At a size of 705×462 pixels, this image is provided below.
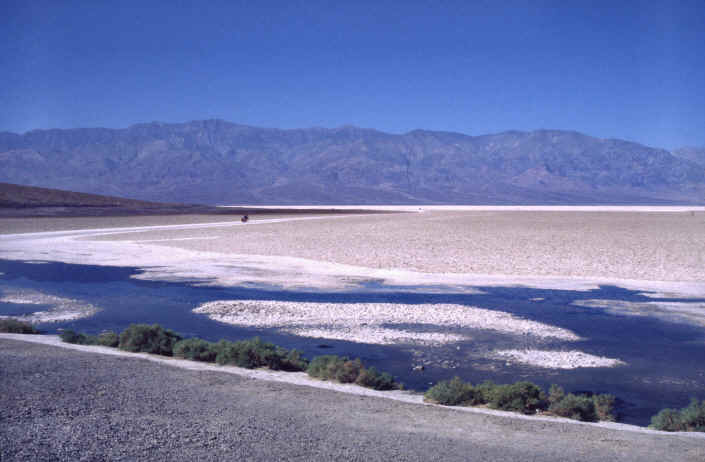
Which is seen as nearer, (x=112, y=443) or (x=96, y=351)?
(x=112, y=443)

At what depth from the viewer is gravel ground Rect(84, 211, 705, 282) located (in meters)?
25.5

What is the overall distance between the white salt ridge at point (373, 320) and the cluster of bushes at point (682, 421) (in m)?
5.60

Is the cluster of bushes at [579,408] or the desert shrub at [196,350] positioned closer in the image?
the cluster of bushes at [579,408]

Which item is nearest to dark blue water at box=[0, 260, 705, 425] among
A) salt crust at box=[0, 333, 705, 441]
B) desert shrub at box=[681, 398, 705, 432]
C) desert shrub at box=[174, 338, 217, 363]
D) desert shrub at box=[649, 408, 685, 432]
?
desert shrub at box=[649, 408, 685, 432]

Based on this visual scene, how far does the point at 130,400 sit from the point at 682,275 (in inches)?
839

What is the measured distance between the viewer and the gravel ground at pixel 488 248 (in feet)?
83.8

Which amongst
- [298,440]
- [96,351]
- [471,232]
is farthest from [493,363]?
[471,232]

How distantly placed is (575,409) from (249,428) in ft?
15.2

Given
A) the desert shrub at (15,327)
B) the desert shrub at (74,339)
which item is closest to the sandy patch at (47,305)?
the desert shrub at (15,327)

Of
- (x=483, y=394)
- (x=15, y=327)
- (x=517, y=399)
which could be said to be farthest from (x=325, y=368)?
(x=15, y=327)

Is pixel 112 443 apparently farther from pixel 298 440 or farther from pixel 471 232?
pixel 471 232

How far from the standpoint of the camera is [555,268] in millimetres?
25641

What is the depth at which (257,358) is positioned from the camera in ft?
37.8

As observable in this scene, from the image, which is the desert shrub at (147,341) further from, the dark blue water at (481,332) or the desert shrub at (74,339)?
the dark blue water at (481,332)
